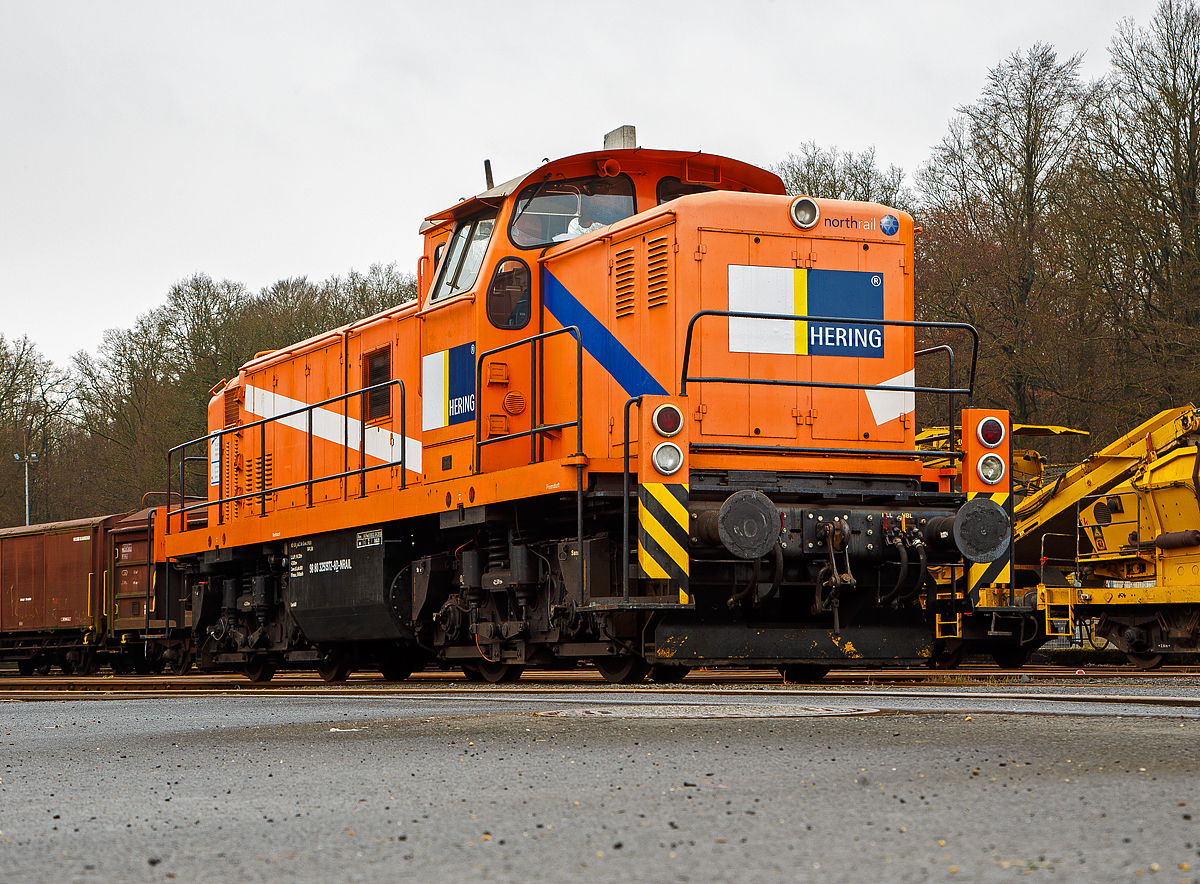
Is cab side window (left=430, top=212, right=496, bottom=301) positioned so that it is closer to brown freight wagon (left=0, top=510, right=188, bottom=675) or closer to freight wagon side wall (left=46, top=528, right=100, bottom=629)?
brown freight wagon (left=0, top=510, right=188, bottom=675)

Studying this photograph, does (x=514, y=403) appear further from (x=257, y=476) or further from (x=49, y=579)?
(x=49, y=579)

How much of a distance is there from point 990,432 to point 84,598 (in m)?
16.3

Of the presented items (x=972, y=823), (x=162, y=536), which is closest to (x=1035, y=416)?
(x=162, y=536)

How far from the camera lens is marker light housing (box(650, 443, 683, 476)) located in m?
8.64

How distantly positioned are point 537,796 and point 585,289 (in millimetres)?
6857

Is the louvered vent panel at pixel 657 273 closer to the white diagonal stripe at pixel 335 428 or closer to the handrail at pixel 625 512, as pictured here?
the handrail at pixel 625 512

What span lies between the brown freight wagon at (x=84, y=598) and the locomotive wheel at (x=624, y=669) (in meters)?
11.0

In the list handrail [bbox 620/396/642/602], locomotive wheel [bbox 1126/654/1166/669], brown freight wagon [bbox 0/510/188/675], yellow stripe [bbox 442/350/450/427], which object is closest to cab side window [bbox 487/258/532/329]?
yellow stripe [bbox 442/350/450/427]

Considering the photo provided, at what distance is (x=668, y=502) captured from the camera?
8.62m

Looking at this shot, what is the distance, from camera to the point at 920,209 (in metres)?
29.7

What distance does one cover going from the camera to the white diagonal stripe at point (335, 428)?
11.4m

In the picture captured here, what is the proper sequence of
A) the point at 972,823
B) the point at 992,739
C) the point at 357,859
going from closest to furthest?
the point at 357,859 → the point at 972,823 → the point at 992,739

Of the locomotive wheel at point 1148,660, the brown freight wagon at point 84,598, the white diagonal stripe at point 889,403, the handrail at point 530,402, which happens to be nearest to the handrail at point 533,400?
the handrail at point 530,402

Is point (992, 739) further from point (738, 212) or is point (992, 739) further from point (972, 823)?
point (738, 212)
